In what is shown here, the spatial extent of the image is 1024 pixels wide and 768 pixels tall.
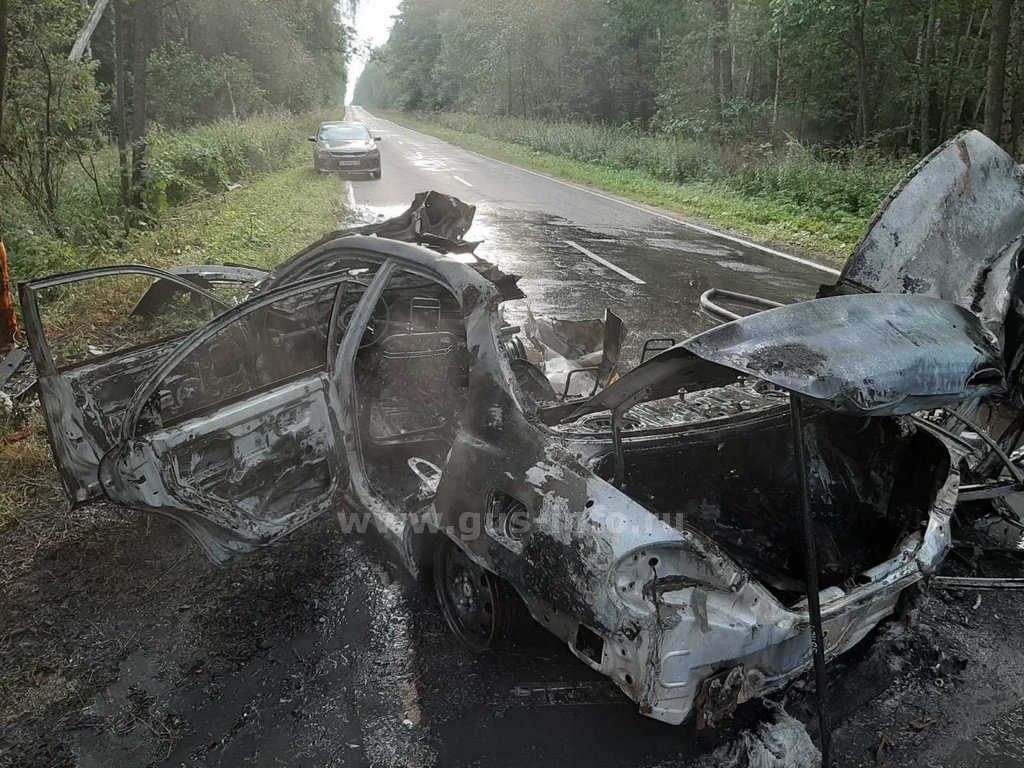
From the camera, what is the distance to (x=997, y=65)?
37.9 feet

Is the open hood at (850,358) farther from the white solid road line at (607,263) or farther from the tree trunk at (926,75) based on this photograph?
the tree trunk at (926,75)

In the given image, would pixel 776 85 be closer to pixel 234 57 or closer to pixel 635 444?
pixel 234 57

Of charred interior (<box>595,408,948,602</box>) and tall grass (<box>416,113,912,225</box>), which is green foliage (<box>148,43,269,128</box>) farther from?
charred interior (<box>595,408,948,602</box>)

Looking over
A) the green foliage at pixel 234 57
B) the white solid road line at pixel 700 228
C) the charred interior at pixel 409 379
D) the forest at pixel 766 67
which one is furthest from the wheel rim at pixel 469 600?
the green foliage at pixel 234 57

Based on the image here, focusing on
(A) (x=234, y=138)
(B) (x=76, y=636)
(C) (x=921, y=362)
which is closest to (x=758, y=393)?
(C) (x=921, y=362)

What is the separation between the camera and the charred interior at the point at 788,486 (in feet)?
9.52

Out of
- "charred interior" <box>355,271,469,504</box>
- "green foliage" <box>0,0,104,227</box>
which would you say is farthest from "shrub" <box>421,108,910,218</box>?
"green foliage" <box>0,0,104,227</box>

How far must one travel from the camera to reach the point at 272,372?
173 inches

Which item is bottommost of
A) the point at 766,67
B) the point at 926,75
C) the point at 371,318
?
the point at 371,318

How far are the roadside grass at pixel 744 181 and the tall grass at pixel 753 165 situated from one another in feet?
0.07

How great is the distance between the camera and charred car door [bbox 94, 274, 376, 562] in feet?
9.64

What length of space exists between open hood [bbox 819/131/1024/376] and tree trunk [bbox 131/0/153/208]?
1089 centimetres

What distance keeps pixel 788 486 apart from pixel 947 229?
1.51 meters

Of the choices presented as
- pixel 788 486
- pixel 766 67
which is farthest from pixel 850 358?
pixel 766 67
